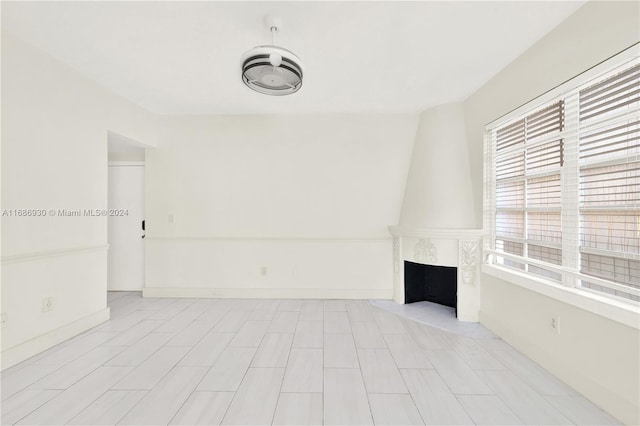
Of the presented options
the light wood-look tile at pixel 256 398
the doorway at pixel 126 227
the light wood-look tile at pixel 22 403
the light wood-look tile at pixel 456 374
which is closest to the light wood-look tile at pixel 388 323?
the light wood-look tile at pixel 456 374

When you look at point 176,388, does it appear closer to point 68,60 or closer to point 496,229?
point 68,60

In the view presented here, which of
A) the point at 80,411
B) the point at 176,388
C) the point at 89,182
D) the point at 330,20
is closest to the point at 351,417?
the point at 176,388

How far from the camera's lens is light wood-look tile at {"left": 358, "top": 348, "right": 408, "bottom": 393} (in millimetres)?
1844

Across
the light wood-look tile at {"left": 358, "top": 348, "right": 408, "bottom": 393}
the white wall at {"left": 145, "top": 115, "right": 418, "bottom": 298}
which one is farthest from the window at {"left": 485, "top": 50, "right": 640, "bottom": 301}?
the white wall at {"left": 145, "top": 115, "right": 418, "bottom": 298}

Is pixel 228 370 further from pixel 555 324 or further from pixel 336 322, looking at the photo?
pixel 555 324

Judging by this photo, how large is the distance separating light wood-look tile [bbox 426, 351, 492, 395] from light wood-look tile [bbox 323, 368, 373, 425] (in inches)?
25.2

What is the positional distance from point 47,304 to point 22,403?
0.95 metres

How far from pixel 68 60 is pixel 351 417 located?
3673 millimetres

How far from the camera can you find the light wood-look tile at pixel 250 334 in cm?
249

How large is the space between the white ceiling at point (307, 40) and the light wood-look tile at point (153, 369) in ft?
8.43

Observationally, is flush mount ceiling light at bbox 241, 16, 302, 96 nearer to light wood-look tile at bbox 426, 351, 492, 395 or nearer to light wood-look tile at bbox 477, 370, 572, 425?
light wood-look tile at bbox 426, 351, 492, 395

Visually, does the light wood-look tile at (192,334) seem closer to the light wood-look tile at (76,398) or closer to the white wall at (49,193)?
the light wood-look tile at (76,398)

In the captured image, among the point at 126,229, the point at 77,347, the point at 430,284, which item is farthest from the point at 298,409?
the point at 126,229

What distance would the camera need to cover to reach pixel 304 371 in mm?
2045
